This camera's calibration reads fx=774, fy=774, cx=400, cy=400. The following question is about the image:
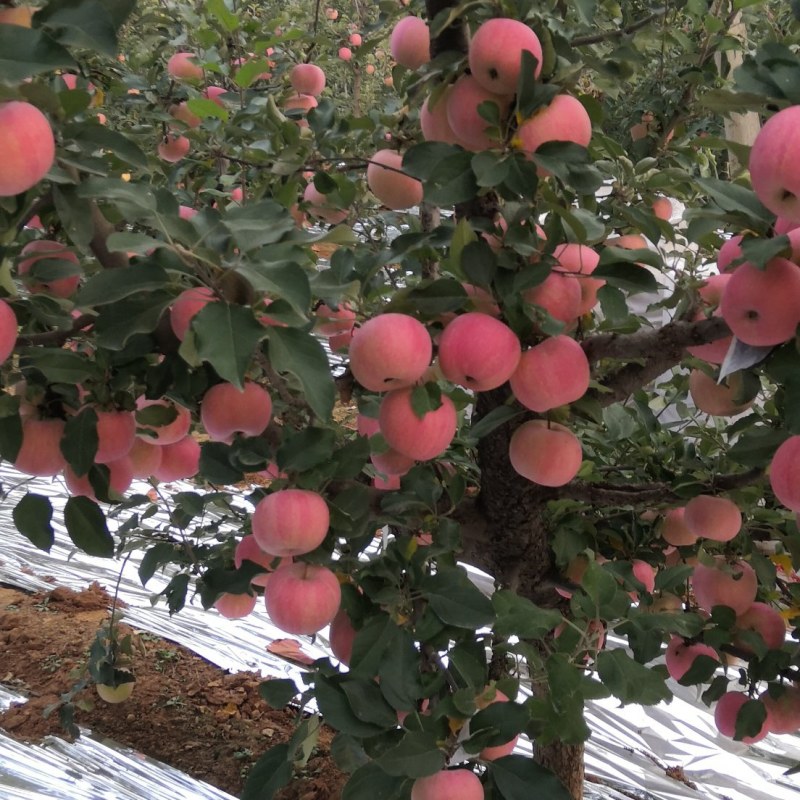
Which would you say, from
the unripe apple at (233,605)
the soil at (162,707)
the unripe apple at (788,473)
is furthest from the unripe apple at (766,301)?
the soil at (162,707)

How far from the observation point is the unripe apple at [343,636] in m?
0.86

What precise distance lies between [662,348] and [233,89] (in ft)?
3.72

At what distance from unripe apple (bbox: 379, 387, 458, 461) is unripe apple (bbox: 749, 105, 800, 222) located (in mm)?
320

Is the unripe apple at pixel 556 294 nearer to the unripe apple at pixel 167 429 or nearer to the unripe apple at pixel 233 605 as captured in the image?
the unripe apple at pixel 167 429

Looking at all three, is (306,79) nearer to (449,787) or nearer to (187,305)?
(187,305)

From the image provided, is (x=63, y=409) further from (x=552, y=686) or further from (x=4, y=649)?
(x=4, y=649)

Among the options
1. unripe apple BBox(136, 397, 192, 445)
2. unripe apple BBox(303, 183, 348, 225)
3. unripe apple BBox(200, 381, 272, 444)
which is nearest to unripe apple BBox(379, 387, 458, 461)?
unripe apple BBox(200, 381, 272, 444)

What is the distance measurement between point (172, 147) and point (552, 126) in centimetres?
112

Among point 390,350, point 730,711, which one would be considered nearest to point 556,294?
point 390,350

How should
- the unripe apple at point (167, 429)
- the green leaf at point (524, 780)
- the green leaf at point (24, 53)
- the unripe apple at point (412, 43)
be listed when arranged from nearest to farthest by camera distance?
the green leaf at point (24, 53) → the green leaf at point (524, 780) → the unripe apple at point (167, 429) → the unripe apple at point (412, 43)

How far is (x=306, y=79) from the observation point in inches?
62.7

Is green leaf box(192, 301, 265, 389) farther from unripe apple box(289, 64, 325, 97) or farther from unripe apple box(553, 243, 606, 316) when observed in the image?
unripe apple box(289, 64, 325, 97)

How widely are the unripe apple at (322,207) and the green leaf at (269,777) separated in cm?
68

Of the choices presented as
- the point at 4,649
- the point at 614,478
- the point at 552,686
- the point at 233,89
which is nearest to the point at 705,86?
the point at 614,478
